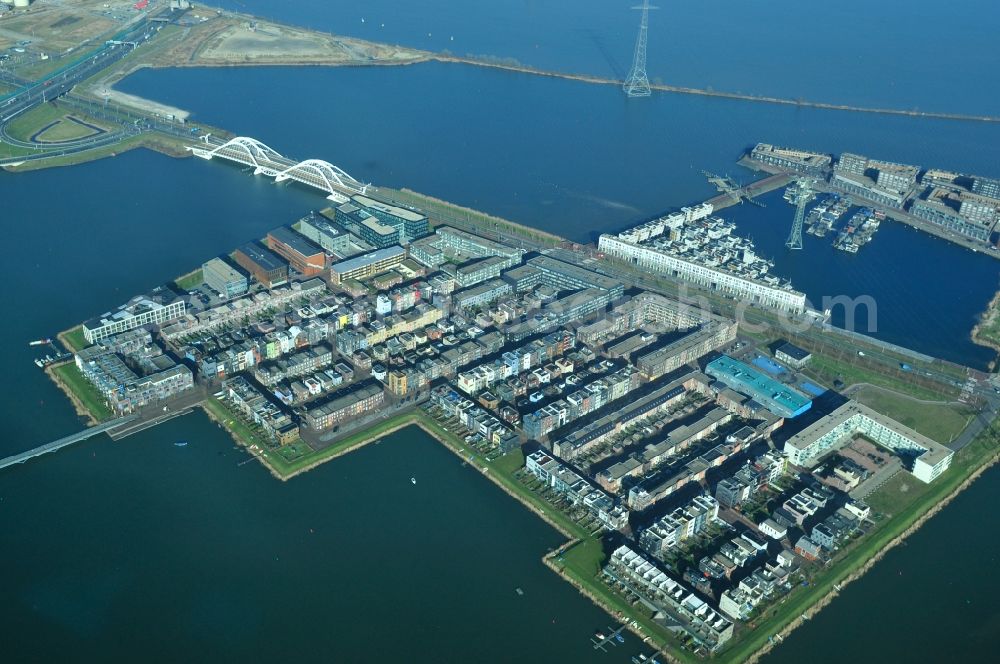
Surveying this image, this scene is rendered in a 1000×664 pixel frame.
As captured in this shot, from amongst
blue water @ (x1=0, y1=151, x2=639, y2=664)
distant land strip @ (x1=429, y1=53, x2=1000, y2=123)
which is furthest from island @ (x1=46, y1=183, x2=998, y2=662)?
distant land strip @ (x1=429, y1=53, x2=1000, y2=123)

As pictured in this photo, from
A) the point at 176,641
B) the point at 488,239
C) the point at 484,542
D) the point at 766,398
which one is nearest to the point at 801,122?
the point at 488,239

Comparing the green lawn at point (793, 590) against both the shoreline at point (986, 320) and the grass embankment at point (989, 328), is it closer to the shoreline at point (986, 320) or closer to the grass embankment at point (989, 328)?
the shoreline at point (986, 320)

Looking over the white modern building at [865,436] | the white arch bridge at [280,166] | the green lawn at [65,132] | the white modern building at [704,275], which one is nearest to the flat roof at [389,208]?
the white arch bridge at [280,166]

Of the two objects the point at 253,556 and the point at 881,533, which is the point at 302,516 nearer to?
the point at 253,556

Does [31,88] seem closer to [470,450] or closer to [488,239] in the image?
[488,239]

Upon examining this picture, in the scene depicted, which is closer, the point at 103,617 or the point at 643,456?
the point at 103,617

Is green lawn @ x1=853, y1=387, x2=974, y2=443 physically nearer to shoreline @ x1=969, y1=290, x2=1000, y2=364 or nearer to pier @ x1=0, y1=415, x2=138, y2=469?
shoreline @ x1=969, y1=290, x2=1000, y2=364
